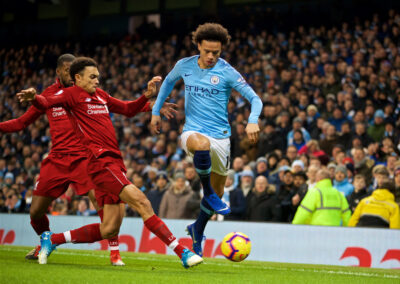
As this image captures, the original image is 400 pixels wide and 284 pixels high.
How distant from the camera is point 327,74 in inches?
674

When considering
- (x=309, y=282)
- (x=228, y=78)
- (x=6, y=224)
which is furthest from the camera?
(x=6, y=224)

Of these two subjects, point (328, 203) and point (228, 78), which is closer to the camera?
point (228, 78)

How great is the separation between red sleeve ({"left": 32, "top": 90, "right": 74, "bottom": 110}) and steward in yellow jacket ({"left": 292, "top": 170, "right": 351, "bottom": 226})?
5.34 m

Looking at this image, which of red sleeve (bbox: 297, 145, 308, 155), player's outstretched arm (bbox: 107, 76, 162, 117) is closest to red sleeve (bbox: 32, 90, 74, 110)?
player's outstretched arm (bbox: 107, 76, 162, 117)

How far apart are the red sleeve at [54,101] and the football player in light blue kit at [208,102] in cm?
103

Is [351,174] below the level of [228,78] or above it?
below

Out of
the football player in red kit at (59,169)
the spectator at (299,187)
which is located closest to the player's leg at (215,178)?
the football player in red kit at (59,169)

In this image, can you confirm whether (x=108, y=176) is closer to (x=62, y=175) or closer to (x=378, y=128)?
(x=62, y=175)

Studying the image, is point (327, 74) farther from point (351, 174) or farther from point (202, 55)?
point (202, 55)

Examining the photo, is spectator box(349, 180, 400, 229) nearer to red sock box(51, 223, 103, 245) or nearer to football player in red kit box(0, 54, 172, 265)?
football player in red kit box(0, 54, 172, 265)

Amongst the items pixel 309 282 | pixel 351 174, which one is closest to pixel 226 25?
pixel 351 174

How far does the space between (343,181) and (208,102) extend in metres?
5.48

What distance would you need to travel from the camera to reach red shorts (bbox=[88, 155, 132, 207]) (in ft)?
23.3

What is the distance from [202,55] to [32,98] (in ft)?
7.05
